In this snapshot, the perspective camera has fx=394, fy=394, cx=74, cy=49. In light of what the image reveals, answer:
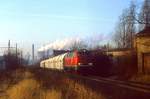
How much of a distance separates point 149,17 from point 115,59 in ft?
26.8

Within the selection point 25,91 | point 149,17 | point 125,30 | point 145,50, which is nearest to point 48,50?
point 125,30

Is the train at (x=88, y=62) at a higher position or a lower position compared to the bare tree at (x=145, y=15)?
lower

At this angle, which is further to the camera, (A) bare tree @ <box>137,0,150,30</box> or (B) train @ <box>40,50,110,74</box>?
(A) bare tree @ <box>137,0,150,30</box>

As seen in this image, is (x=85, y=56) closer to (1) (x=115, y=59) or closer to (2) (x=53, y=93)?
(1) (x=115, y=59)

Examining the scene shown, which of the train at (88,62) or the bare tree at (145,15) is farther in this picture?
the bare tree at (145,15)

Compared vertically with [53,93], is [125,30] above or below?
above

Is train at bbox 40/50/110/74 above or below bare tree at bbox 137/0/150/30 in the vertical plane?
below

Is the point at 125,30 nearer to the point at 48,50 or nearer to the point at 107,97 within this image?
the point at 107,97

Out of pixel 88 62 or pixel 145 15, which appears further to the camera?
pixel 145 15

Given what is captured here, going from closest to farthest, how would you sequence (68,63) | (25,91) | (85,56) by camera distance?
(25,91), (85,56), (68,63)

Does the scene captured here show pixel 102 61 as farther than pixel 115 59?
No

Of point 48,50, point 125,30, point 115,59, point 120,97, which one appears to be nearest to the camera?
point 120,97

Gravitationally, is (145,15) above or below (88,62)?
above

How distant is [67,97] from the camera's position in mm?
17391
